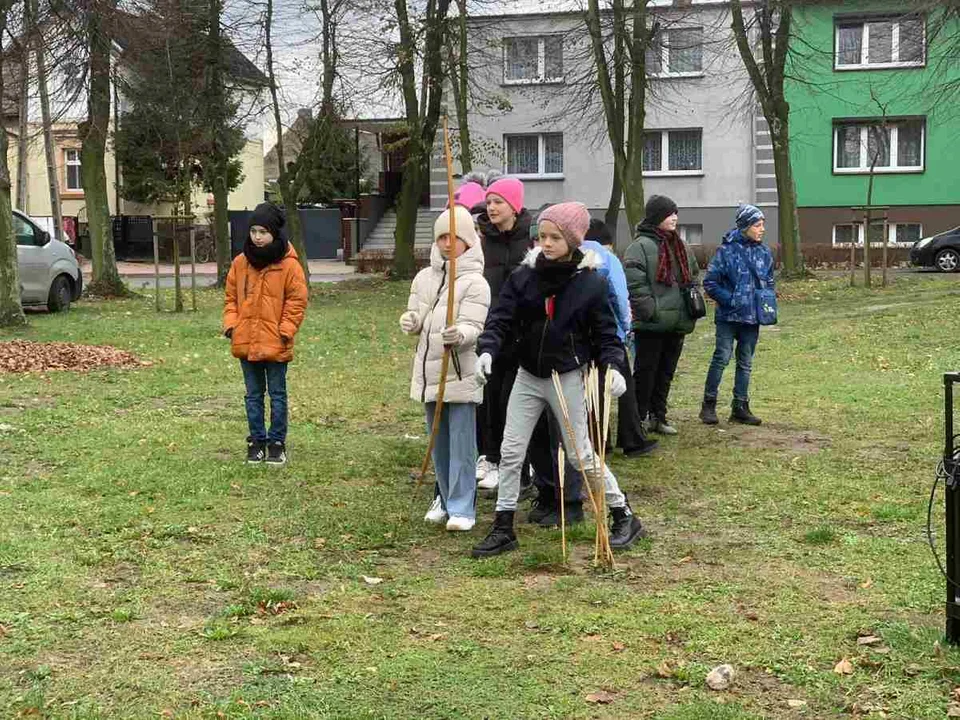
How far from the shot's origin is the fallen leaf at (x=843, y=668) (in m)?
4.69

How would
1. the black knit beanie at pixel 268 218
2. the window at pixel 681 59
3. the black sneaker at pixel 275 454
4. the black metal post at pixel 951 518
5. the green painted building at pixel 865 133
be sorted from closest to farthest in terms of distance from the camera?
the black metal post at pixel 951 518, the black knit beanie at pixel 268 218, the black sneaker at pixel 275 454, the green painted building at pixel 865 133, the window at pixel 681 59

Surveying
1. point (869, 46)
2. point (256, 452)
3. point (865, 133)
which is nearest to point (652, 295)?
point (256, 452)

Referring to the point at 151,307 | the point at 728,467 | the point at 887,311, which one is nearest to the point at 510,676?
the point at 728,467

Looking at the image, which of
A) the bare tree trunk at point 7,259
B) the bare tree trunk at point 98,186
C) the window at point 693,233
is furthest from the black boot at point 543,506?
the window at point 693,233

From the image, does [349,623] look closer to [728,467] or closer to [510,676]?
[510,676]

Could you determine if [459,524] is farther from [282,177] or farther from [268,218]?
[282,177]

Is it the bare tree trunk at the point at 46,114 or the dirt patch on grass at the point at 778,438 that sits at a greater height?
the bare tree trunk at the point at 46,114

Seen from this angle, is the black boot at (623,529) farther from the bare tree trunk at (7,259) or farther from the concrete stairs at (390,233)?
the concrete stairs at (390,233)

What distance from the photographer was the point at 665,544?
6.71 meters

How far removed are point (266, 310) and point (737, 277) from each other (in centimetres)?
398

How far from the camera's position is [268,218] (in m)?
8.47

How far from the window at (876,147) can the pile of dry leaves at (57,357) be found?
28.6 m

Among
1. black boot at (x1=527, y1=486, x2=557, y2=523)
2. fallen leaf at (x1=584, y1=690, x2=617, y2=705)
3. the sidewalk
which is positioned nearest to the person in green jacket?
black boot at (x1=527, y1=486, x2=557, y2=523)

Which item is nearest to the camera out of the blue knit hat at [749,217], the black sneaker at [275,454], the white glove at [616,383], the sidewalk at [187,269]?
the white glove at [616,383]
